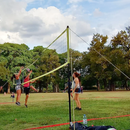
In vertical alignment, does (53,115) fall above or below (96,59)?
below

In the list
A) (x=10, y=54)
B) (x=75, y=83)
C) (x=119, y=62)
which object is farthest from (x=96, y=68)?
(x=75, y=83)

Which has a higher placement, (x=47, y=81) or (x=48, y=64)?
(x=48, y=64)

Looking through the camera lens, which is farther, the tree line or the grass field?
the tree line

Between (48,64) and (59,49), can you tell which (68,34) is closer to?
(59,49)

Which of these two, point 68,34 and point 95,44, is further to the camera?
point 95,44

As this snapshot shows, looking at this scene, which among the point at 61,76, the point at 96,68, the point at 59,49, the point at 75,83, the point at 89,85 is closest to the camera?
the point at 59,49

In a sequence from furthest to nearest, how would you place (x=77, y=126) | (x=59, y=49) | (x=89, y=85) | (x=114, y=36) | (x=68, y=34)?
(x=89, y=85)
(x=114, y=36)
(x=59, y=49)
(x=68, y=34)
(x=77, y=126)

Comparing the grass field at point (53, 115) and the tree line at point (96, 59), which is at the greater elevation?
the tree line at point (96, 59)

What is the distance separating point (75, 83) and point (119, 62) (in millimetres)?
42825

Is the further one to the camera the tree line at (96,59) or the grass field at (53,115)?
the tree line at (96,59)

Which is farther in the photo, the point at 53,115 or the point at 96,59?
the point at 96,59

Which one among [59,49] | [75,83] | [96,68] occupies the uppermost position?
[96,68]

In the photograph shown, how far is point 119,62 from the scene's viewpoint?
164ft

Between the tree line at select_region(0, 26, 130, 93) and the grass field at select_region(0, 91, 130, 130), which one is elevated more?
the tree line at select_region(0, 26, 130, 93)
